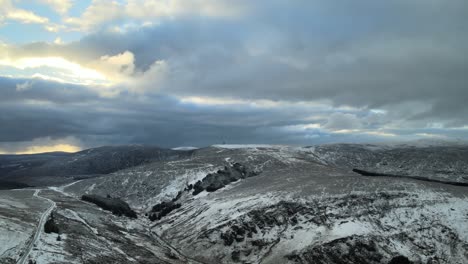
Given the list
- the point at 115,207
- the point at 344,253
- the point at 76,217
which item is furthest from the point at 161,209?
the point at 344,253

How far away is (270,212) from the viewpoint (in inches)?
2798

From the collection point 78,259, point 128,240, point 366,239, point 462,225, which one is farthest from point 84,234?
point 462,225

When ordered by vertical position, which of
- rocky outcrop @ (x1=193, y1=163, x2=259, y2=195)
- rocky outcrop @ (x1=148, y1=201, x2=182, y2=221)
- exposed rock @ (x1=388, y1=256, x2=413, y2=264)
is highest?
rocky outcrop @ (x1=193, y1=163, x2=259, y2=195)

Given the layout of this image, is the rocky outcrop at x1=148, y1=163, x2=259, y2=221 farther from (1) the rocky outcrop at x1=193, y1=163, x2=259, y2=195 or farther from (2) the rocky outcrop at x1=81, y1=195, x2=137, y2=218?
(2) the rocky outcrop at x1=81, y1=195, x2=137, y2=218

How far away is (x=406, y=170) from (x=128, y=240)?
106435mm

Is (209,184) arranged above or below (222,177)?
below

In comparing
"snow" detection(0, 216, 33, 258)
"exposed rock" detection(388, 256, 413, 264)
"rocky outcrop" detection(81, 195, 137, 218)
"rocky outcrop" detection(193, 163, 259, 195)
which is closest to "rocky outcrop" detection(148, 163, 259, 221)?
"rocky outcrop" detection(193, 163, 259, 195)

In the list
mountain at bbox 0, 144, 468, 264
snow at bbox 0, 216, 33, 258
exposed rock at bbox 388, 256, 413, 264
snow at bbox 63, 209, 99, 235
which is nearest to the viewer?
snow at bbox 0, 216, 33, 258

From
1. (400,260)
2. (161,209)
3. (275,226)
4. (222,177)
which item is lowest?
(161,209)

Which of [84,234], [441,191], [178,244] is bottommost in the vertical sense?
[178,244]

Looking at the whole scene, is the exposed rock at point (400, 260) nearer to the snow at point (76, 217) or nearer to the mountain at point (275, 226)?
the mountain at point (275, 226)

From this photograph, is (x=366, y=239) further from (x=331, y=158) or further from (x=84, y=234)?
(x=331, y=158)

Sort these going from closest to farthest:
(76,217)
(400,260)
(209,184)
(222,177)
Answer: (400,260)
(76,217)
(209,184)
(222,177)

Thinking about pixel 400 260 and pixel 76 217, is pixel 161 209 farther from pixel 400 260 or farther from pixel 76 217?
pixel 400 260
